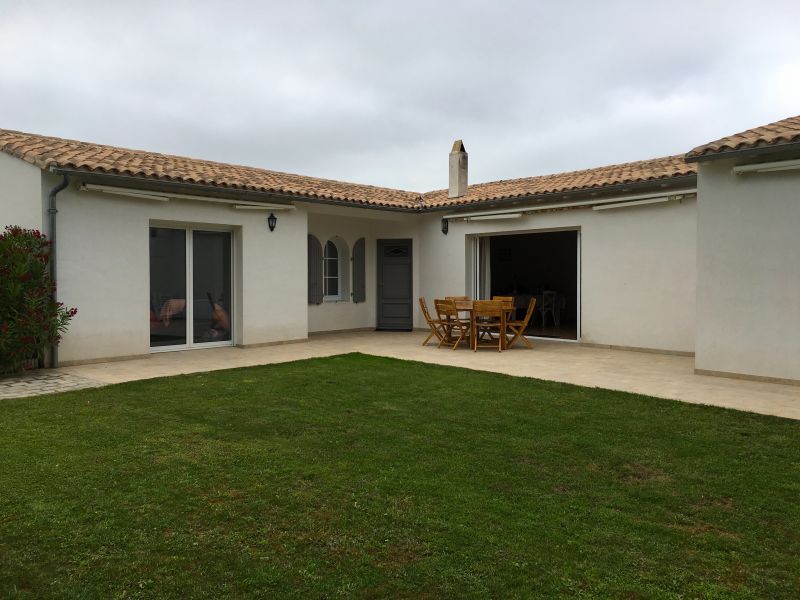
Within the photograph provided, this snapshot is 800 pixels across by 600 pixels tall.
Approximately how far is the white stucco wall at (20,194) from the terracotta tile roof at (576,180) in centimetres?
797

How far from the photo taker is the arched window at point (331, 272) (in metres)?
14.0

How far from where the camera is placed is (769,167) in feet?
23.5

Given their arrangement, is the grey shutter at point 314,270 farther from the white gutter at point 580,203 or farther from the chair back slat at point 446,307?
the chair back slat at point 446,307

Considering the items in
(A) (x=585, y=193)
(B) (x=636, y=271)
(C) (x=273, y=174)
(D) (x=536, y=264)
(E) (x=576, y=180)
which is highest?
(C) (x=273, y=174)

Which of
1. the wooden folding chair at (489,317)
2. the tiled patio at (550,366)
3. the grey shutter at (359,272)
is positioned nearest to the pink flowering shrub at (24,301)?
the tiled patio at (550,366)

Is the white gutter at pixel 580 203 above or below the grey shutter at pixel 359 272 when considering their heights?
above

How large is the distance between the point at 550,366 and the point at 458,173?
685 cm

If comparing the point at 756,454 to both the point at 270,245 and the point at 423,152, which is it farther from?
the point at 423,152

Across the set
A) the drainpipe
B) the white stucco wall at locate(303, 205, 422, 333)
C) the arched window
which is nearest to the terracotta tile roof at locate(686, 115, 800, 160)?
the white stucco wall at locate(303, 205, 422, 333)

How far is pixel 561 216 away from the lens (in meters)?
11.5

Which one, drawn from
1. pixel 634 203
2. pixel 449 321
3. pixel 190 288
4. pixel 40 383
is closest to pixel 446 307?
pixel 449 321

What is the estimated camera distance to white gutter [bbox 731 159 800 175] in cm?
700

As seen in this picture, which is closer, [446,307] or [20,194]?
[20,194]

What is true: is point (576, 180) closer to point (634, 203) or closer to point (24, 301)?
point (634, 203)
